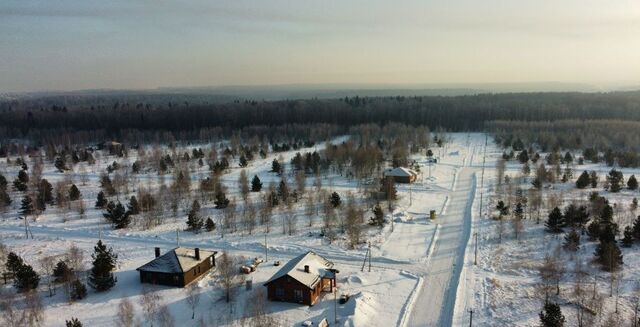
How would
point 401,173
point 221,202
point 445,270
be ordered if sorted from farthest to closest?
point 401,173, point 221,202, point 445,270

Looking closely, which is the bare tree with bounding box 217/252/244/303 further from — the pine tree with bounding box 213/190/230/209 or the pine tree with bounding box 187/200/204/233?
the pine tree with bounding box 213/190/230/209

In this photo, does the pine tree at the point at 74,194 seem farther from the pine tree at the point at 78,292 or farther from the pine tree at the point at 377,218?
the pine tree at the point at 377,218

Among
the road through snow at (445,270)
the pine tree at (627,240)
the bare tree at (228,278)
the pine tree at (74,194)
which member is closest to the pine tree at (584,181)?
the road through snow at (445,270)

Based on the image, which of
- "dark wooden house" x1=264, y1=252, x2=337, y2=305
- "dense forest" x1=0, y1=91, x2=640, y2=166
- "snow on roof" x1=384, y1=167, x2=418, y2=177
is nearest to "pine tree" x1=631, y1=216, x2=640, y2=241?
"dark wooden house" x1=264, y1=252, x2=337, y2=305

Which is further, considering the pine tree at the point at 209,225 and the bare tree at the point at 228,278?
the pine tree at the point at 209,225

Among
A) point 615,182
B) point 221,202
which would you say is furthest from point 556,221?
point 221,202

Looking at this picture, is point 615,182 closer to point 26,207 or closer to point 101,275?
point 101,275
